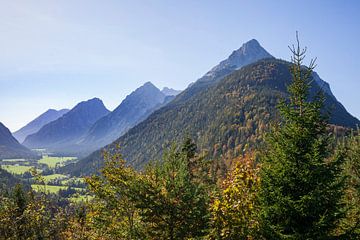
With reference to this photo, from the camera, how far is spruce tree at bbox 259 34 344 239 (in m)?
16.2

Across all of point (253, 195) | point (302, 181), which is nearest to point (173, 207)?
point (253, 195)

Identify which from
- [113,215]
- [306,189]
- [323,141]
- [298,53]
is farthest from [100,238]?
[298,53]

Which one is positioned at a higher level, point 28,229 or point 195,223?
point 195,223

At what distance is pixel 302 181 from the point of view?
16750 mm

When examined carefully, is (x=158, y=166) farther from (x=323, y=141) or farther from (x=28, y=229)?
(x=28, y=229)

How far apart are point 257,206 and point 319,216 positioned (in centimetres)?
305

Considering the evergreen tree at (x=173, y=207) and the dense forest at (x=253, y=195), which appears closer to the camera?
the dense forest at (x=253, y=195)

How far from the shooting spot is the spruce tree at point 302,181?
1619 centimetres

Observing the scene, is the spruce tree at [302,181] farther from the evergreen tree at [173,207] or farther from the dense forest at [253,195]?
the evergreen tree at [173,207]

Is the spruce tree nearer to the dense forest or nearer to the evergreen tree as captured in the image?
the dense forest

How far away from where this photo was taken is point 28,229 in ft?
111

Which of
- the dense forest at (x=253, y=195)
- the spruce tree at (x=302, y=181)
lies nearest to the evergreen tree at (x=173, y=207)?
the dense forest at (x=253, y=195)

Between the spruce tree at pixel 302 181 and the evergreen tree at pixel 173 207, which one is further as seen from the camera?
the evergreen tree at pixel 173 207

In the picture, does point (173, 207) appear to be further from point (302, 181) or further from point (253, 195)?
point (302, 181)
